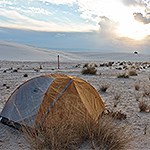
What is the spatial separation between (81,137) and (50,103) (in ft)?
4.88

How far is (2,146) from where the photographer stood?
7.01 m

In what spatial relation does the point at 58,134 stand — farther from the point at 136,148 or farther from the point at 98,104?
the point at 98,104

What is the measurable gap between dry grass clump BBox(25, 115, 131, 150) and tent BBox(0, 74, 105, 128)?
0.35 metres

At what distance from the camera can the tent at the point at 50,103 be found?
7346mm

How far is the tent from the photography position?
7.35 metres

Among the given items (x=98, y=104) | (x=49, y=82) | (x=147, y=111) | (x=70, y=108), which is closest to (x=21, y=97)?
(x=49, y=82)

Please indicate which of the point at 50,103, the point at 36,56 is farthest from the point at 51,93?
the point at 36,56

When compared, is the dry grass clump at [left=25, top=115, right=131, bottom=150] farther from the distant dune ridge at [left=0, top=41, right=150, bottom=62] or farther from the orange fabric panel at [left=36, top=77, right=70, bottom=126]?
the distant dune ridge at [left=0, top=41, right=150, bottom=62]

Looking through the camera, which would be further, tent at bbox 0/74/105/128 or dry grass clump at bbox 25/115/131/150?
tent at bbox 0/74/105/128

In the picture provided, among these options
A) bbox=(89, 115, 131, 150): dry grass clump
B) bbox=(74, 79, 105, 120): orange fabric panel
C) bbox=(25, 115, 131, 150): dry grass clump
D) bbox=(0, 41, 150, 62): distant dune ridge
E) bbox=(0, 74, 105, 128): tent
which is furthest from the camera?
bbox=(0, 41, 150, 62): distant dune ridge

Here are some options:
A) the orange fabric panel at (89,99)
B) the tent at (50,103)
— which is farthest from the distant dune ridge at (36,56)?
the tent at (50,103)

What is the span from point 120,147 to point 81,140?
82cm

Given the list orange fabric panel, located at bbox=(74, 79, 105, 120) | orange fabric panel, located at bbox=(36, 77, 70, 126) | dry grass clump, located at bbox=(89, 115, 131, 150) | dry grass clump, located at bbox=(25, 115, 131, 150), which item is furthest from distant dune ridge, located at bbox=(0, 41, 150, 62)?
dry grass clump, located at bbox=(89, 115, 131, 150)

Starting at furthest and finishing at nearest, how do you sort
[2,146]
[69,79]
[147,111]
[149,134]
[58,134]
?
[147,111], [69,79], [149,134], [2,146], [58,134]
